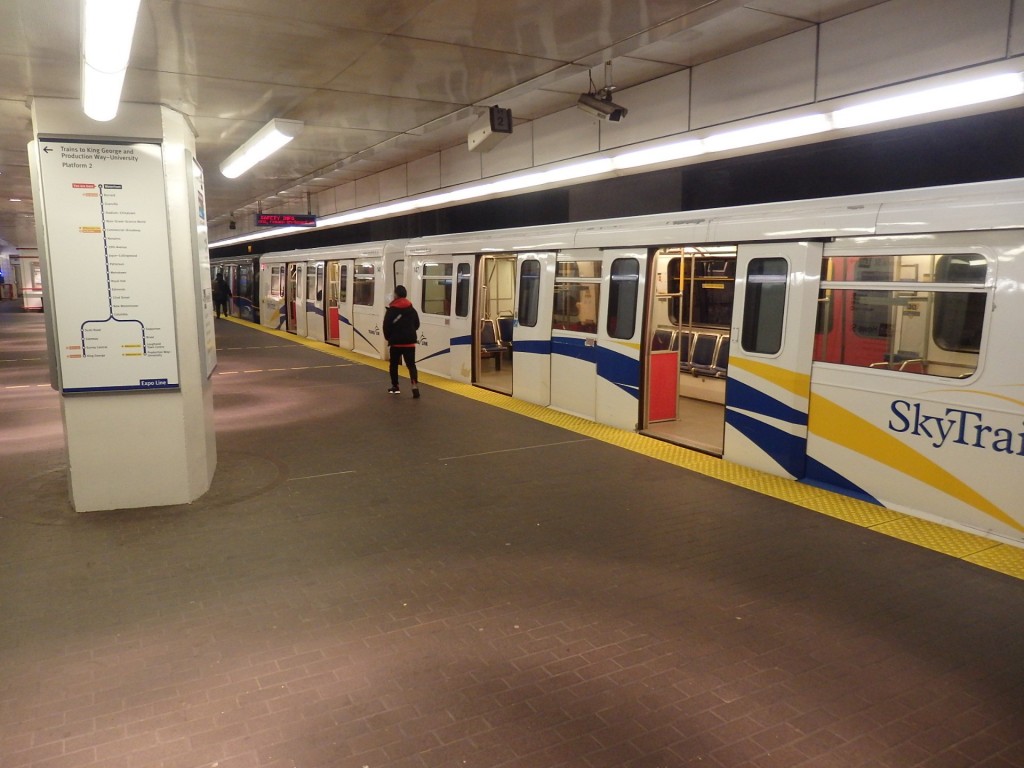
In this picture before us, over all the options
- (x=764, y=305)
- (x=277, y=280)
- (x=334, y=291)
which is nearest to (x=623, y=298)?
(x=764, y=305)

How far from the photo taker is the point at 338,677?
10.8ft

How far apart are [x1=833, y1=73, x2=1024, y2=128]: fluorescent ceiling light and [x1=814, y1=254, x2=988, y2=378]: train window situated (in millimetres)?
1130

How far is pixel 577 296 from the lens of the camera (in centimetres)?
877

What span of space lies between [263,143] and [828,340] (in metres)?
5.73

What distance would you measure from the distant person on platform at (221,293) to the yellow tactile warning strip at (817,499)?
22226mm

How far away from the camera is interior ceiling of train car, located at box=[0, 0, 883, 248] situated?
3908 millimetres

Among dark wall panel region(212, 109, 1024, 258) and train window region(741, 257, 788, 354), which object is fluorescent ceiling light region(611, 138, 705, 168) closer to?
dark wall panel region(212, 109, 1024, 258)

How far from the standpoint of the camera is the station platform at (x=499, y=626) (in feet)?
9.39

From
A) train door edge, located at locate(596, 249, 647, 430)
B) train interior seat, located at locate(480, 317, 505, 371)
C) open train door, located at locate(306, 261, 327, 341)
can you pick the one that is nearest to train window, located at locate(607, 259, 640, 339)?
train door edge, located at locate(596, 249, 647, 430)

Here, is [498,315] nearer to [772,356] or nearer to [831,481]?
[772,356]

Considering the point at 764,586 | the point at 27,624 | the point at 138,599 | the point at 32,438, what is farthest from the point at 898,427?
the point at 32,438

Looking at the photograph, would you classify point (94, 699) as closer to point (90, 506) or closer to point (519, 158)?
point (90, 506)

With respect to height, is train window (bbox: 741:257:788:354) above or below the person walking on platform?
above

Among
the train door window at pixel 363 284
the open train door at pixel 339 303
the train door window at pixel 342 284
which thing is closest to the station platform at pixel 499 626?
the train door window at pixel 363 284
